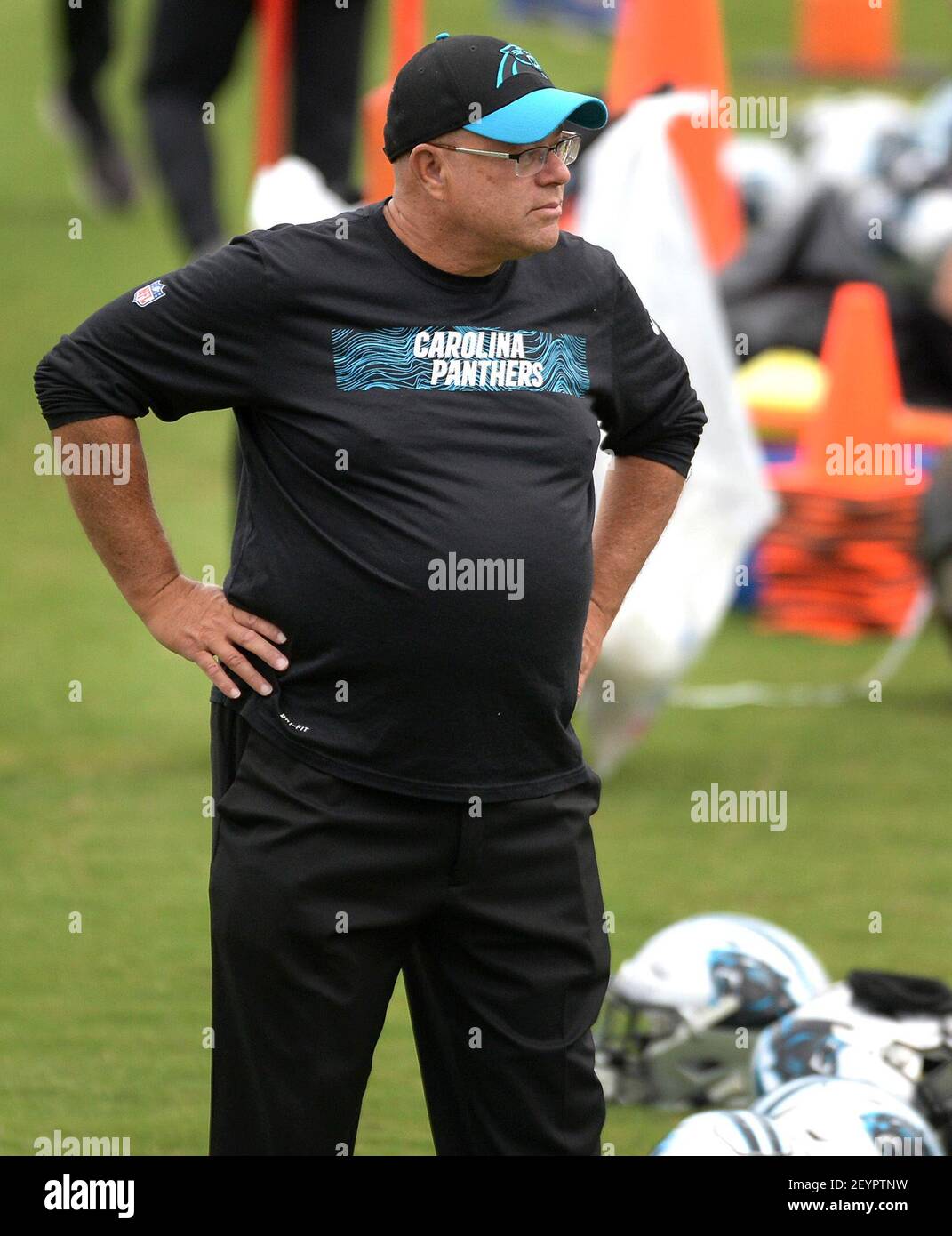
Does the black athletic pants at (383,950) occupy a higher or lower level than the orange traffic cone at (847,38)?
lower

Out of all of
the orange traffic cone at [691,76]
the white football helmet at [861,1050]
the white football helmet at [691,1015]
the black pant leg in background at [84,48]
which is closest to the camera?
the white football helmet at [861,1050]

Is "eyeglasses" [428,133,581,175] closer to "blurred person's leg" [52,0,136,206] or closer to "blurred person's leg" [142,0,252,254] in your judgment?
"blurred person's leg" [142,0,252,254]

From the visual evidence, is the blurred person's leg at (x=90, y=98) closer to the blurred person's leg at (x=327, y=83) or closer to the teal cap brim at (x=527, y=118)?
the blurred person's leg at (x=327, y=83)

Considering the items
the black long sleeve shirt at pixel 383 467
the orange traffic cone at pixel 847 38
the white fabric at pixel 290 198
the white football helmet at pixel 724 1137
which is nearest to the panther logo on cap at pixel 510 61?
the black long sleeve shirt at pixel 383 467

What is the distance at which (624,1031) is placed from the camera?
4.59 metres

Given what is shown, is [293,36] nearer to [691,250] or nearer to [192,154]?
[192,154]

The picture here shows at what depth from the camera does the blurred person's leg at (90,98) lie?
1367 centimetres

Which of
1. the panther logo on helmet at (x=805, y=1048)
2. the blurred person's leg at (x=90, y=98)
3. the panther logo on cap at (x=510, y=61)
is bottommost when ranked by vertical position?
the panther logo on helmet at (x=805, y=1048)

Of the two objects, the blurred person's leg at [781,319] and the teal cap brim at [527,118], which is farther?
the blurred person's leg at [781,319]

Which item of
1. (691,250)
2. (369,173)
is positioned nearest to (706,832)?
(691,250)

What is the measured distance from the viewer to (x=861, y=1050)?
A: 13.5ft

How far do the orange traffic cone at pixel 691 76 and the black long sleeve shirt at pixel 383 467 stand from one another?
6.50m
